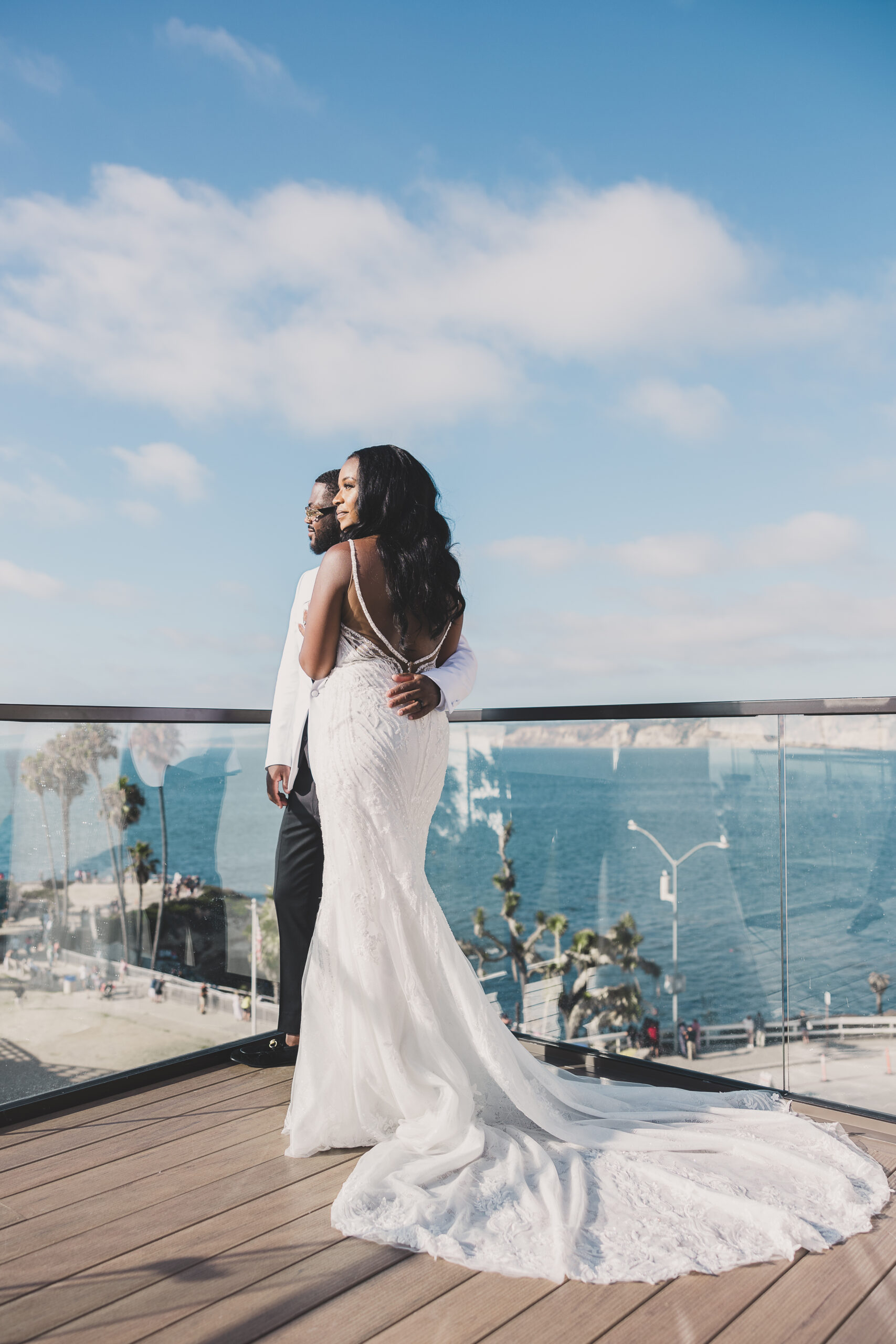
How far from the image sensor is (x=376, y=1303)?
1.35 m

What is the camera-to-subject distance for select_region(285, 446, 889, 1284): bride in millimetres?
1609

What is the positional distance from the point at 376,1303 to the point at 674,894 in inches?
55.5

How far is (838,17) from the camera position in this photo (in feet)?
33.0

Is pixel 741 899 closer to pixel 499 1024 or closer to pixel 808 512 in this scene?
pixel 499 1024

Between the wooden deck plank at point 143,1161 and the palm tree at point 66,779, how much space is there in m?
0.64

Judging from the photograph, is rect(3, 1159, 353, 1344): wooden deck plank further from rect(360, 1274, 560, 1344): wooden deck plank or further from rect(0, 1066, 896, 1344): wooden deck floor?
rect(360, 1274, 560, 1344): wooden deck plank

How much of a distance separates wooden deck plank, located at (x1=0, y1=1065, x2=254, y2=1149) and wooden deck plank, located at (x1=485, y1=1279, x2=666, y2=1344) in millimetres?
1317

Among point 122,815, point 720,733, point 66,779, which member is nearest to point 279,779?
point 122,815

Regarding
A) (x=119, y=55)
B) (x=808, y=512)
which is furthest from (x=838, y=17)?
(x=808, y=512)

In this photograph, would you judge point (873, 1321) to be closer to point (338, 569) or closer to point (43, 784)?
point (338, 569)

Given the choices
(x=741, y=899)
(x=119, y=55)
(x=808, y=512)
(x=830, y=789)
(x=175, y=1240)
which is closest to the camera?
(x=175, y=1240)

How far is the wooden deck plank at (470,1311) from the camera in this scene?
1266 millimetres

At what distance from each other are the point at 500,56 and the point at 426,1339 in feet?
60.9

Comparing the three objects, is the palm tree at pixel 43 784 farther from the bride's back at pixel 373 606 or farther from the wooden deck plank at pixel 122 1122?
the bride's back at pixel 373 606
